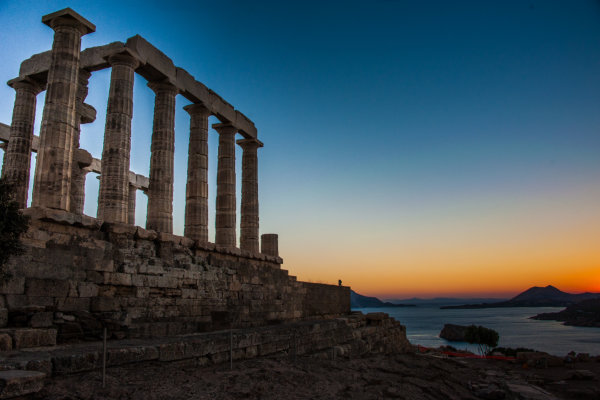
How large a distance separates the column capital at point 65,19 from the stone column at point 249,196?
36.3 ft

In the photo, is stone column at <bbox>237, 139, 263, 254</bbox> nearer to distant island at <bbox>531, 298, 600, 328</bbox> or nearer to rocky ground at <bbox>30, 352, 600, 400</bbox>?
rocky ground at <bbox>30, 352, 600, 400</bbox>

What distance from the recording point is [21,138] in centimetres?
1617

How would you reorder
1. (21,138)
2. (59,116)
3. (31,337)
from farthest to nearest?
(21,138) < (59,116) < (31,337)

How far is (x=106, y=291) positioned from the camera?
37.5 feet

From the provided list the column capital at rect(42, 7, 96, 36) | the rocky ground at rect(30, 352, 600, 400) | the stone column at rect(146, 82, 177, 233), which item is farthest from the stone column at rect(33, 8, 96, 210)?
the rocky ground at rect(30, 352, 600, 400)

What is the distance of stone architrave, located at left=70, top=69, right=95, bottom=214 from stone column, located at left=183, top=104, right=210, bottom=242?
4255 mm

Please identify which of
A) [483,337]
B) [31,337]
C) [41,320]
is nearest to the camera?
[31,337]

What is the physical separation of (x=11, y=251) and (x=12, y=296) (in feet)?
3.51

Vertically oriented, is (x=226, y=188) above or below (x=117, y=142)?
below

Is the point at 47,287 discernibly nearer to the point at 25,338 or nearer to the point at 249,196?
the point at 25,338

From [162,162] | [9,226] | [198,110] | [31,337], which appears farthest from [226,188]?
[31,337]

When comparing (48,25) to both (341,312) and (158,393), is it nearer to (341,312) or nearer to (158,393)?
(158,393)

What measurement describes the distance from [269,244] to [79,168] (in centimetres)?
992

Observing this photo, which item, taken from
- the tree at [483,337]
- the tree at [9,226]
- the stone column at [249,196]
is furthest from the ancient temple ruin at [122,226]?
the tree at [483,337]
